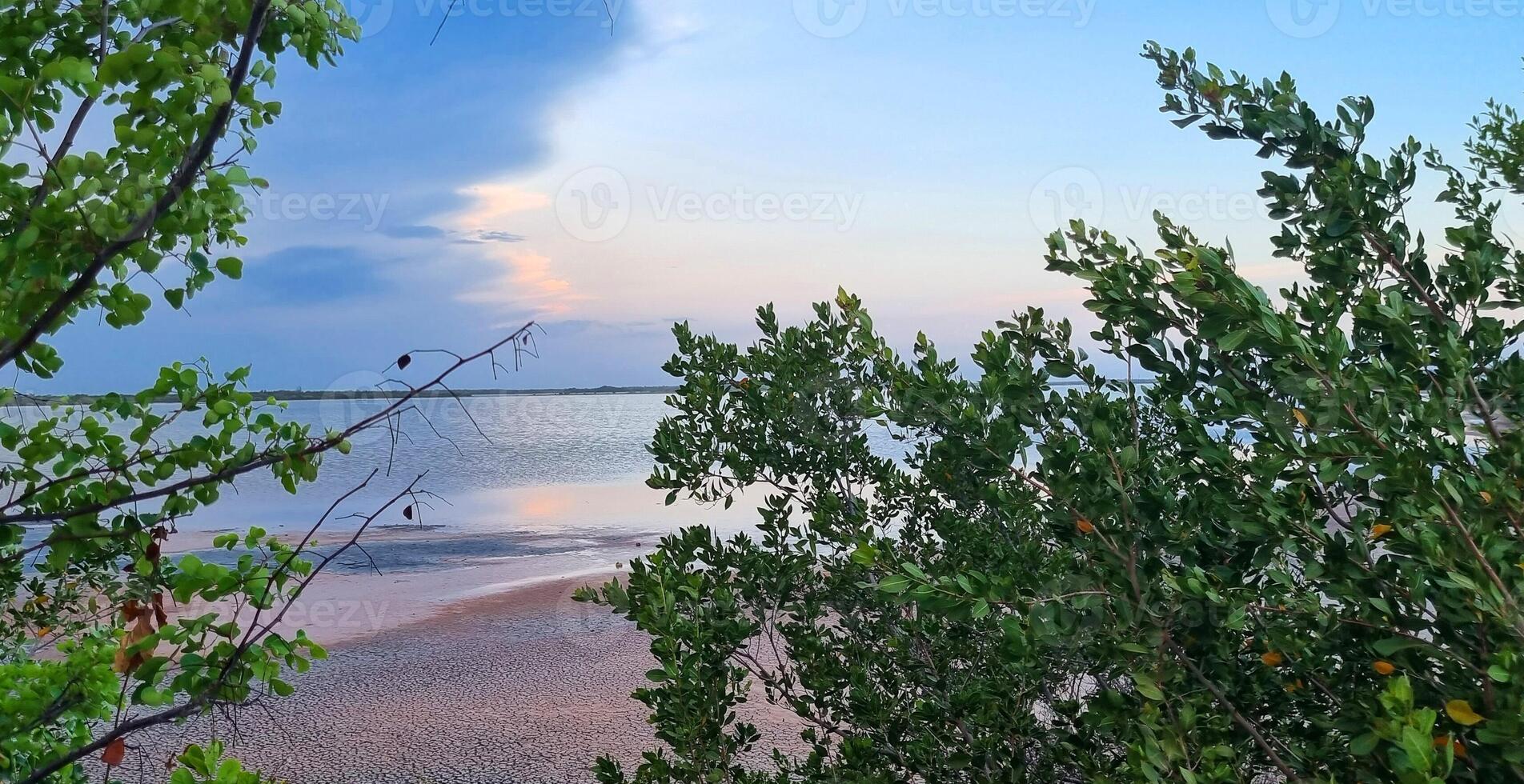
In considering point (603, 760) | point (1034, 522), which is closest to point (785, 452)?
point (1034, 522)

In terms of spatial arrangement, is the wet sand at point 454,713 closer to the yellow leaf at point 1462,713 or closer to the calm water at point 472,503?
the calm water at point 472,503

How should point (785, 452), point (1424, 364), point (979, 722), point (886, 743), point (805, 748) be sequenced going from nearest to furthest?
point (1424, 364), point (979, 722), point (886, 743), point (785, 452), point (805, 748)

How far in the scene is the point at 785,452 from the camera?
437 cm

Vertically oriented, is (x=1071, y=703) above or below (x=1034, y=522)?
below

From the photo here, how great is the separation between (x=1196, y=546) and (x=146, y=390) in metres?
2.79

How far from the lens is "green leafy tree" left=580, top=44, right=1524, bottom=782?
1998 mm

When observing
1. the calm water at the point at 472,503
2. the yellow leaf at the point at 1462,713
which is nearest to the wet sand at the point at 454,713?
the calm water at the point at 472,503

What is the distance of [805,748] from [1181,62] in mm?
5273

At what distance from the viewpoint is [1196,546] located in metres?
2.36

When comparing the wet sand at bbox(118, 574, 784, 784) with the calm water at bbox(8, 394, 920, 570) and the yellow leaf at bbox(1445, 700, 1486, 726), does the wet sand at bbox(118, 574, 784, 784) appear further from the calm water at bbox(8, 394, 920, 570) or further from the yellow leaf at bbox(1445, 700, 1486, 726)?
the yellow leaf at bbox(1445, 700, 1486, 726)

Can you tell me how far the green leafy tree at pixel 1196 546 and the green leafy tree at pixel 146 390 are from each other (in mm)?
1441

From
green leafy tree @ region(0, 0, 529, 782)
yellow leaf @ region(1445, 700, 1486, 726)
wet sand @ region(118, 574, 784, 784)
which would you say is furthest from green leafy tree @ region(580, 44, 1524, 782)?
wet sand @ region(118, 574, 784, 784)

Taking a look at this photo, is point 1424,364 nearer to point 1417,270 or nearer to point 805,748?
point 1417,270

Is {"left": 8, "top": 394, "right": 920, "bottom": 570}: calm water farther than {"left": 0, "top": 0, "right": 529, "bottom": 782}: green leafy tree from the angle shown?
Yes
